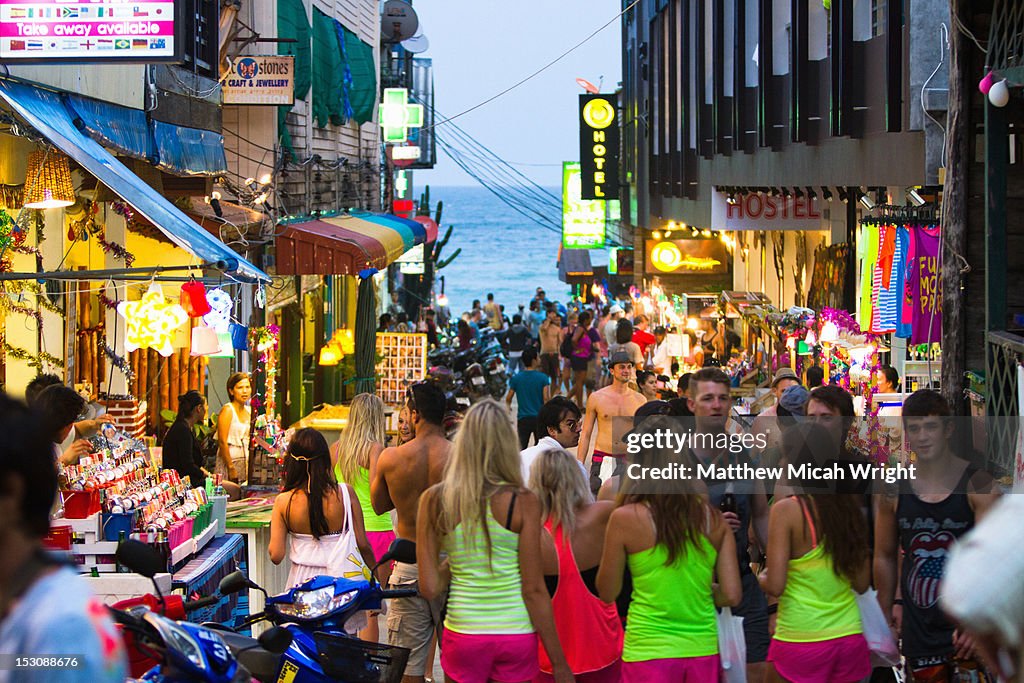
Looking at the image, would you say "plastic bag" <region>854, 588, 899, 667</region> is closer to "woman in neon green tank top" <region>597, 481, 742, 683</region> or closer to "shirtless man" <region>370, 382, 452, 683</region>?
"woman in neon green tank top" <region>597, 481, 742, 683</region>

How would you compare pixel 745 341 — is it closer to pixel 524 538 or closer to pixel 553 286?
pixel 524 538

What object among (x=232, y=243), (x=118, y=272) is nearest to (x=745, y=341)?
(x=232, y=243)

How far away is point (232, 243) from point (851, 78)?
7.17 m

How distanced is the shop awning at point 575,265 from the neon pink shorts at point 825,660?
47.1 metres

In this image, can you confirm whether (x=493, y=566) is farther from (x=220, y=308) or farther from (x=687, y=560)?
(x=220, y=308)

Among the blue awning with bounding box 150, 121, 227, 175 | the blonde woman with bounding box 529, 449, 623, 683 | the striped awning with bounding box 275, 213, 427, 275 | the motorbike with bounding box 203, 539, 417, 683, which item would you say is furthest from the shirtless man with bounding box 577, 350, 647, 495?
the striped awning with bounding box 275, 213, 427, 275

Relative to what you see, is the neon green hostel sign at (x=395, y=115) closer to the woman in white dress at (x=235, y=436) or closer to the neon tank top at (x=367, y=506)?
the woman in white dress at (x=235, y=436)

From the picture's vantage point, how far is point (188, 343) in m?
15.5

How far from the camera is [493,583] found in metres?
6.07

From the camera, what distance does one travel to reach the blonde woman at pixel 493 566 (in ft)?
19.9

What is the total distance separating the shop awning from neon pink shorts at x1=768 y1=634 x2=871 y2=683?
47075mm

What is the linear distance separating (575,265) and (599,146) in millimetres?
18035

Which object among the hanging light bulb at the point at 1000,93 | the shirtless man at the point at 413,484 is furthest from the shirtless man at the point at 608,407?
the hanging light bulb at the point at 1000,93

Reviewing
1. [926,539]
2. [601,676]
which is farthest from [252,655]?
[926,539]
